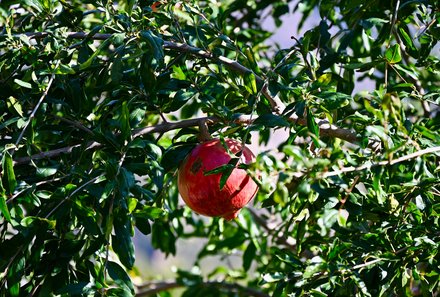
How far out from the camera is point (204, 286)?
297cm

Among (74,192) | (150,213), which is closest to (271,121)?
(150,213)

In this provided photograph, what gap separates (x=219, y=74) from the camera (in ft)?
5.83

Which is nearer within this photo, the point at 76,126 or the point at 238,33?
the point at 76,126

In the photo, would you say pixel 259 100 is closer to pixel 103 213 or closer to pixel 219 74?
pixel 219 74

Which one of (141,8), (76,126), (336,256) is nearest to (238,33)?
(141,8)

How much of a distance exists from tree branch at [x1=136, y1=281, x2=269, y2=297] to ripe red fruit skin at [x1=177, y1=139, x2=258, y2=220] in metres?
1.29

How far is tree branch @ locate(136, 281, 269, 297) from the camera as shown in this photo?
2.91 meters

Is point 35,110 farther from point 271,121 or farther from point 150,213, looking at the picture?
point 271,121

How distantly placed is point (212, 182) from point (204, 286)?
4.71 ft

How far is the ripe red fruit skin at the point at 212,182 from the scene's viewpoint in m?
1.59

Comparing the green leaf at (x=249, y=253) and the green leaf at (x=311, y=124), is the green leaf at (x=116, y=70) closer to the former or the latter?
the green leaf at (x=311, y=124)

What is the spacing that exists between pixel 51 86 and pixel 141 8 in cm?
26

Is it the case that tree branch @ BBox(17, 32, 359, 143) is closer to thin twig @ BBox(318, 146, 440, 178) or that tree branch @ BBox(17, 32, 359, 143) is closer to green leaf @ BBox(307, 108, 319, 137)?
green leaf @ BBox(307, 108, 319, 137)

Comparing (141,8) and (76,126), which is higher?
(141,8)
